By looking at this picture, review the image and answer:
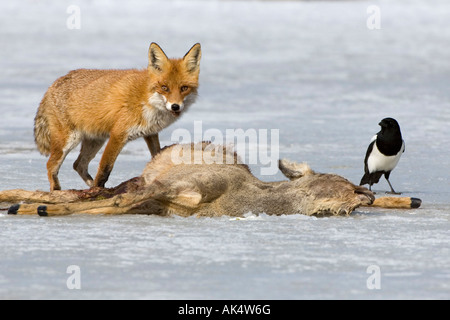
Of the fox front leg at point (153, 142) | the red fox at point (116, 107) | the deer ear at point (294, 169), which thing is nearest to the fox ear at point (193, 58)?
the red fox at point (116, 107)

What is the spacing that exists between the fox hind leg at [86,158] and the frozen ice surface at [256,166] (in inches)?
6.6

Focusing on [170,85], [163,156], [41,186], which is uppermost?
[170,85]

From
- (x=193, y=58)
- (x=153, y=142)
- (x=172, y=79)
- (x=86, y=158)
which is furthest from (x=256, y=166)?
(x=86, y=158)

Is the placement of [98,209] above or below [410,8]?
below

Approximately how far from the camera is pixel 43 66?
56.0 feet

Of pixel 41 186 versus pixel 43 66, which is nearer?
pixel 41 186

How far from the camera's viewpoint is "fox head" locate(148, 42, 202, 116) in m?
7.03

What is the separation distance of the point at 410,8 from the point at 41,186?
30.9 metres

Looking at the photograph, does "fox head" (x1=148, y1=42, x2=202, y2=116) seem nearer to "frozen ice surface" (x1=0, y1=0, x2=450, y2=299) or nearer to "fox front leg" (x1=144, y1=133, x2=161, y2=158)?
"fox front leg" (x1=144, y1=133, x2=161, y2=158)

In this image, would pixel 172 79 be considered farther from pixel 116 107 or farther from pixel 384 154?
pixel 384 154

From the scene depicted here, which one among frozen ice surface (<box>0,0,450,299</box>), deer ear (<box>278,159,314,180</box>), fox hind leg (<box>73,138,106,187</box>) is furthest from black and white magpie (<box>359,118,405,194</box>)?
fox hind leg (<box>73,138,106,187</box>)

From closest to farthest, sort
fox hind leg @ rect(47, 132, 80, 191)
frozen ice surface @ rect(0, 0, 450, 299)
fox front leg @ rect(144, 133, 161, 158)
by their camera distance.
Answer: frozen ice surface @ rect(0, 0, 450, 299)
fox hind leg @ rect(47, 132, 80, 191)
fox front leg @ rect(144, 133, 161, 158)

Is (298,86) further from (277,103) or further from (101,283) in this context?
(101,283)

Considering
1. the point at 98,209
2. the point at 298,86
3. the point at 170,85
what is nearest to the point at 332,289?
the point at 98,209
